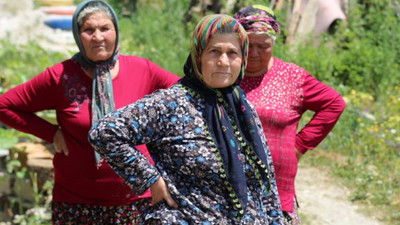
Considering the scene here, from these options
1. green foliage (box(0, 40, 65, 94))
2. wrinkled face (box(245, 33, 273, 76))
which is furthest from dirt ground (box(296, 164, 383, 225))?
green foliage (box(0, 40, 65, 94))

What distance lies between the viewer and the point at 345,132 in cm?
609

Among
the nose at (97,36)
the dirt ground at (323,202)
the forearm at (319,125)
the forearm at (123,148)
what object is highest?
the nose at (97,36)

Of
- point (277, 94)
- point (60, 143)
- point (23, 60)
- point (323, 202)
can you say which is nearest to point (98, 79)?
point (60, 143)

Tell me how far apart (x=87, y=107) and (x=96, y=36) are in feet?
1.19

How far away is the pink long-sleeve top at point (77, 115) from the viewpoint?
9.82 ft

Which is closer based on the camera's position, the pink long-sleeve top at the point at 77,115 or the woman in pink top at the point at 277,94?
the woman in pink top at the point at 277,94

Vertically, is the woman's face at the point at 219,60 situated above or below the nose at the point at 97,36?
above

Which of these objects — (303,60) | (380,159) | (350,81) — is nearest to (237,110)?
(380,159)

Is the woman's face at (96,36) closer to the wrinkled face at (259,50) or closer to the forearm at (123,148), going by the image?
the wrinkled face at (259,50)

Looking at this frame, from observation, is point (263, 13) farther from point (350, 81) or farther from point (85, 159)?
point (350, 81)

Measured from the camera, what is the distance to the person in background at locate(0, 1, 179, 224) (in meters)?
2.99

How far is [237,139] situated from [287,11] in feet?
17.9

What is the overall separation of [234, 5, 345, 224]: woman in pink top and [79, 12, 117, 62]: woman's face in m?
0.68

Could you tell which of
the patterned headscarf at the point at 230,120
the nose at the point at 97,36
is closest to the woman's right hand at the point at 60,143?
the nose at the point at 97,36
